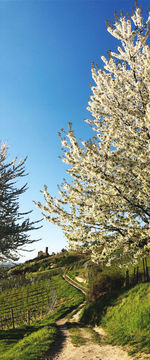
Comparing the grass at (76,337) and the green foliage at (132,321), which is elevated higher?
the green foliage at (132,321)

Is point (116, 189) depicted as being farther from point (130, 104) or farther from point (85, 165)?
point (130, 104)

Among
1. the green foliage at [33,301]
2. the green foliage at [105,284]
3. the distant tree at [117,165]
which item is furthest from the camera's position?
the green foliage at [33,301]

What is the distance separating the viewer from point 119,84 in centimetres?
1086

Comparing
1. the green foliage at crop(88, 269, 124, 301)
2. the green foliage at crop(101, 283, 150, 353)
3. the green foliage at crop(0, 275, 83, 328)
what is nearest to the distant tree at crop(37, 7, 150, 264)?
the green foliage at crop(101, 283, 150, 353)

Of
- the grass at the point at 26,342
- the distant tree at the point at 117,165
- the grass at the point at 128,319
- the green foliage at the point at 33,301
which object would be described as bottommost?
the green foliage at the point at 33,301

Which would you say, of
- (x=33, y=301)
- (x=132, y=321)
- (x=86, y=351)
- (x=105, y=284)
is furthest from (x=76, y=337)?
(x=33, y=301)

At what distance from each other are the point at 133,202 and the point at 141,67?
19.6ft

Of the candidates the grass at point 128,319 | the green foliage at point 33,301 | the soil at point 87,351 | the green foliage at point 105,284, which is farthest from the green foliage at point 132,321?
the green foliage at point 33,301

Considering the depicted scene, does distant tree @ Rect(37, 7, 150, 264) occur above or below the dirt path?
above

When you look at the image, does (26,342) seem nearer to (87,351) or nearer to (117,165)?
(87,351)

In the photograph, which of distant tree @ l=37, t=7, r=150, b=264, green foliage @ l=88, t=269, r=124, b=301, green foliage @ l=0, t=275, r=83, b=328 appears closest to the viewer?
distant tree @ l=37, t=7, r=150, b=264

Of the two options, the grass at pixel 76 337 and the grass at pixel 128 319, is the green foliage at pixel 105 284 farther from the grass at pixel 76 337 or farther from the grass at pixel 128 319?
the grass at pixel 76 337

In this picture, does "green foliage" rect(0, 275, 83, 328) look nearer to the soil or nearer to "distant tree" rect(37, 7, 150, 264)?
the soil

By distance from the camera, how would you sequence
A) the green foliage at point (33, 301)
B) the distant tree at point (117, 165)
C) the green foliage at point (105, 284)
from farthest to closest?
1. the green foliage at point (33, 301)
2. the green foliage at point (105, 284)
3. the distant tree at point (117, 165)
